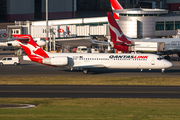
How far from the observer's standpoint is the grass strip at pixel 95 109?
72.1 feet

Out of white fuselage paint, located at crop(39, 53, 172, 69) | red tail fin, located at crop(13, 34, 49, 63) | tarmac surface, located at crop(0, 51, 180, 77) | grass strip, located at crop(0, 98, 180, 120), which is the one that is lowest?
grass strip, located at crop(0, 98, 180, 120)

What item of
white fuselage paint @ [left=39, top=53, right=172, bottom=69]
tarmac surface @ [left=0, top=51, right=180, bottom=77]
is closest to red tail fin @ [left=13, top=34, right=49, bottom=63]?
tarmac surface @ [left=0, top=51, right=180, bottom=77]

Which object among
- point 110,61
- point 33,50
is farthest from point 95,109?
point 33,50

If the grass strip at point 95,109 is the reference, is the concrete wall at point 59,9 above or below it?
above

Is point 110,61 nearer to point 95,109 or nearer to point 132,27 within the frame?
point 95,109

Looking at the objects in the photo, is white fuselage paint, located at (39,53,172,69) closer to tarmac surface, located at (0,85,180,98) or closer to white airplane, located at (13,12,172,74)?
white airplane, located at (13,12,172,74)

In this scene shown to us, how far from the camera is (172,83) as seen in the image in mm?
39719

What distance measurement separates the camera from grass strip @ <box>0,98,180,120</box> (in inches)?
866

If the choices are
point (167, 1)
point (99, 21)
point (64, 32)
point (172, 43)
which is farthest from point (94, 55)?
point (167, 1)

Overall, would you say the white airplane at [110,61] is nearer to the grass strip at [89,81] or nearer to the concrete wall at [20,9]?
the grass strip at [89,81]

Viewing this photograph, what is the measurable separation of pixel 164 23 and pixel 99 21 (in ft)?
64.0

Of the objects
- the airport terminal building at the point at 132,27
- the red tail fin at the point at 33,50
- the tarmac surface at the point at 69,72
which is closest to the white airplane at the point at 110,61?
the red tail fin at the point at 33,50

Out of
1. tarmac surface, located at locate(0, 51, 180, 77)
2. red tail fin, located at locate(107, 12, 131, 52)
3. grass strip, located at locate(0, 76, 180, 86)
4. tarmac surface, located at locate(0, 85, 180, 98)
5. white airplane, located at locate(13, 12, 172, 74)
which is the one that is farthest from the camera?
red tail fin, located at locate(107, 12, 131, 52)

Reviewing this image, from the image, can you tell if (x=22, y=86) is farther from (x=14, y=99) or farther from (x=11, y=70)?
(x=11, y=70)
